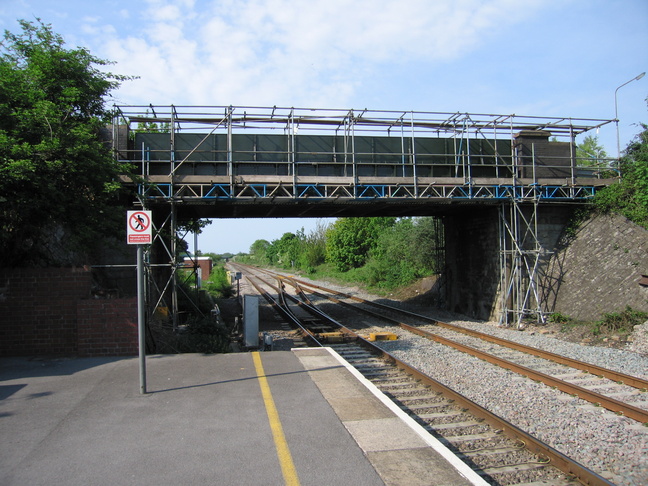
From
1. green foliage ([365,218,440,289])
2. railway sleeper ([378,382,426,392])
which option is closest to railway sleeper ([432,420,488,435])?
railway sleeper ([378,382,426,392])

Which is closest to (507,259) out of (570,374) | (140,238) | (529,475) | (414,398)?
(570,374)

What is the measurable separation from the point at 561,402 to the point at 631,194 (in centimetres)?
1174

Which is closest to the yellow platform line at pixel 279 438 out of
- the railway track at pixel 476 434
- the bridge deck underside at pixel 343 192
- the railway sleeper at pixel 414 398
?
the railway track at pixel 476 434

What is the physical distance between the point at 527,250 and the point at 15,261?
1539 cm

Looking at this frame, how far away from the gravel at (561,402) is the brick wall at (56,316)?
20.5 ft

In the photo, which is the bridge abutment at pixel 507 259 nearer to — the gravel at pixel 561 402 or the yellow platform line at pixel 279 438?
the gravel at pixel 561 402

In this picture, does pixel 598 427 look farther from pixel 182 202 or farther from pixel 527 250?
pixel 182 202

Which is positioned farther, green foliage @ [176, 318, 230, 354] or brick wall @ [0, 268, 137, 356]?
green foliage @ [176, 318, 230, 354]

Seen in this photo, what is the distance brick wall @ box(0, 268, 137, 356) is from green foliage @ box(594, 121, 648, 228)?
15630 millimetres

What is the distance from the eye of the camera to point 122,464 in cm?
444

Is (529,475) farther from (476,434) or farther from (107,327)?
(107,327)

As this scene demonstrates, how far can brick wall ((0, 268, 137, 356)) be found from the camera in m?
8.77

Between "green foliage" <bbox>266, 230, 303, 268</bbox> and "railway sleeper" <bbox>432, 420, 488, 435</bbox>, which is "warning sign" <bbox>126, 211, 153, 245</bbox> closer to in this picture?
"railway sleeper" <bbox>432, 420, 488, 435</bbox>

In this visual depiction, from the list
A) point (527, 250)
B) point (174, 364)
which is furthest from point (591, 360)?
point (174, 364)
